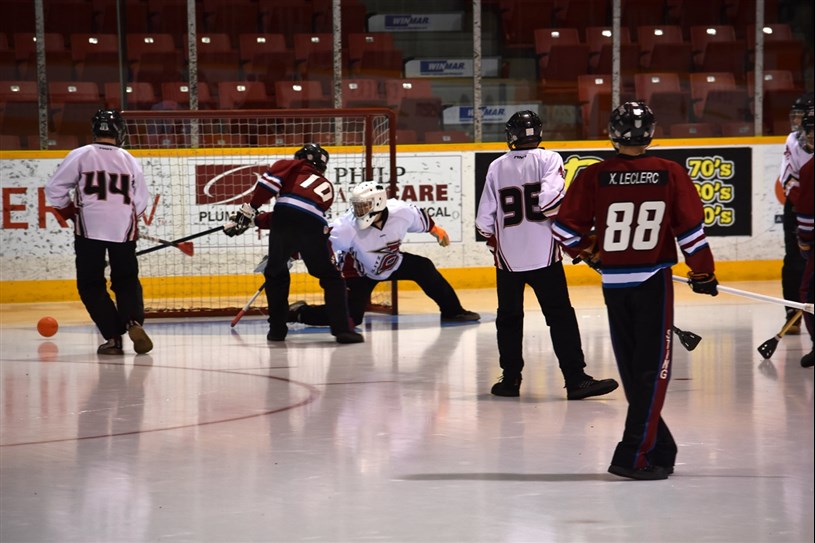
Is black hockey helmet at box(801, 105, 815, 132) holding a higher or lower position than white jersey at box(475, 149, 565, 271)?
higher

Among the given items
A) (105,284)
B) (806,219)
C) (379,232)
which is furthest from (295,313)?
(806,219)

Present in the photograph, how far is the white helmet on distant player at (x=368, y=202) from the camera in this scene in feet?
25.6

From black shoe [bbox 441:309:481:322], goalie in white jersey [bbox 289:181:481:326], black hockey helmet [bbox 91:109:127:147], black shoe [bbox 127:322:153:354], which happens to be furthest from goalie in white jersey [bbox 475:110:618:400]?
black shoe [bbox 441:309:481:322]

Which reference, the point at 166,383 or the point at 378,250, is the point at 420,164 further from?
the point at 166,383

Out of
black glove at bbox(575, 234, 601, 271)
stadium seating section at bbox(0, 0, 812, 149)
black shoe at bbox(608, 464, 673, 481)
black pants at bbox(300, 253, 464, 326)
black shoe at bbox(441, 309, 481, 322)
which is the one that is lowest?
black shoe at bbox(608, 464, 673, 481)

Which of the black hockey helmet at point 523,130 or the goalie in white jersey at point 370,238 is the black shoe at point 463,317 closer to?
the goalie in white jersey at point 370,238

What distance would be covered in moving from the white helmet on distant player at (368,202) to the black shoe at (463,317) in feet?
3.54

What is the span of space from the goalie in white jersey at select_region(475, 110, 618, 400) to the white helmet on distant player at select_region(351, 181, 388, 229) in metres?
2.15

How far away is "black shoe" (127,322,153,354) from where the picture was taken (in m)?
7.15

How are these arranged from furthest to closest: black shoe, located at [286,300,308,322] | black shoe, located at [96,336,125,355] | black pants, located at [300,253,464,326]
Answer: black shoe, located at [286,300,308,322] < black pants, located at [300,253,464,326] < black shoe, located at [96,336,125,355]

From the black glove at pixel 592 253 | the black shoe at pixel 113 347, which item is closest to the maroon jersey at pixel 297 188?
the black shoe at pixel 113 347

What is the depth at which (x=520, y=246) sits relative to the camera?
5.62 metres

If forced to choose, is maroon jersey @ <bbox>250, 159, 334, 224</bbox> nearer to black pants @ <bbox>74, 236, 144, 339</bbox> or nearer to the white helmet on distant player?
the white helmet on distant player

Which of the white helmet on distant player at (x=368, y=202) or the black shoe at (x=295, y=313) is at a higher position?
the white helmet on distant player at (x=368, y=202)
